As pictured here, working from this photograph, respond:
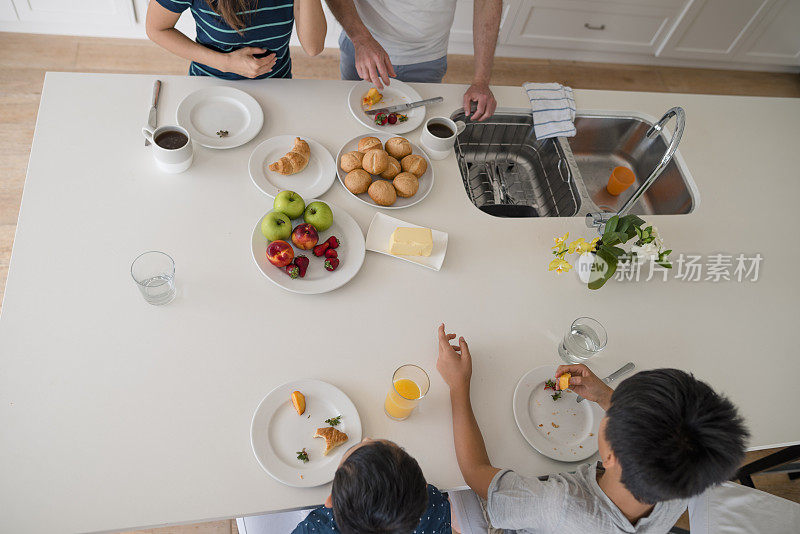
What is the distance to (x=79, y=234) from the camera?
1.37 meters

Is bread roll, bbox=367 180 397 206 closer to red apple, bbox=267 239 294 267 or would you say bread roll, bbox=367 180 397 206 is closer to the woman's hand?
red apple, bbox=267 239 294 267

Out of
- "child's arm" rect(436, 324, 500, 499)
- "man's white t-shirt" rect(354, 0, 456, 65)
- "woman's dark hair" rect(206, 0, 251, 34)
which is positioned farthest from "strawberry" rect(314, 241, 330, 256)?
"man's white t-shirt" rect(354, 0, 456, 65)

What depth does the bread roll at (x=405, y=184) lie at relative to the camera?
62.0 inches

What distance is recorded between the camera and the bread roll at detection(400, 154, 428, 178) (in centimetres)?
162

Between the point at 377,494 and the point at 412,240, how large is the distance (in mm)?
677

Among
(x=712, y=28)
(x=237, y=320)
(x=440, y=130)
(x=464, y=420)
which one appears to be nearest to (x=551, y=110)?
(x=440, y=130)

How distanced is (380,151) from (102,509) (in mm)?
1088

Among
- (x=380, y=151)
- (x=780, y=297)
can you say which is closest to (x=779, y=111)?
(x=780, y=297)

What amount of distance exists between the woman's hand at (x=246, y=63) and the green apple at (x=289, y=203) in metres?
0.45

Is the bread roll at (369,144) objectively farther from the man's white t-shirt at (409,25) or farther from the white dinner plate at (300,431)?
the white dinner plate at (300,431)

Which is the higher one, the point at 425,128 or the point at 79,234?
the point at 425,128

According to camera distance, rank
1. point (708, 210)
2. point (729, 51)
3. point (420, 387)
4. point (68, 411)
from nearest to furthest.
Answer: point (68, 411), point (420, 387), point (708, 210), point (729, 51)

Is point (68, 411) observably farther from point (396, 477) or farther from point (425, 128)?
point (425, 128)

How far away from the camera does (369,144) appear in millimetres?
1614
